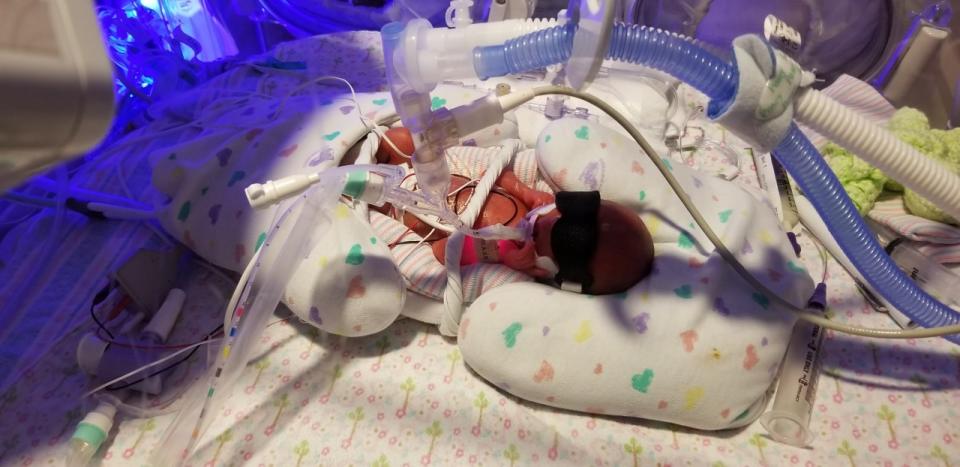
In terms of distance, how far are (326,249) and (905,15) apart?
1.50 meters

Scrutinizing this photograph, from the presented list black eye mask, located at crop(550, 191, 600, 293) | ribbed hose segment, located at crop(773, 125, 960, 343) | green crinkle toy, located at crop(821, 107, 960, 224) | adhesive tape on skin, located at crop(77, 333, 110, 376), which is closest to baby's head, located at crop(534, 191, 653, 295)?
black eye mask, located at crop(550, 191, 600, 293)

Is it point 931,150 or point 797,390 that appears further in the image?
point 931,150

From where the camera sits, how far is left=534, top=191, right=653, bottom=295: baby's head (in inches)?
33.0

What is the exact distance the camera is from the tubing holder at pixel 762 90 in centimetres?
52

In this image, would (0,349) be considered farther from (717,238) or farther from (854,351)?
(854,351)

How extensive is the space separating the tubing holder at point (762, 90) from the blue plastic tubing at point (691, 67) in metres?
0.01

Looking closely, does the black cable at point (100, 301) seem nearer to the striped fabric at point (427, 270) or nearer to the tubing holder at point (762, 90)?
the striped fabric at point (427, 270)

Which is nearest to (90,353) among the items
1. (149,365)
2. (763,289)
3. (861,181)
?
(149,365)

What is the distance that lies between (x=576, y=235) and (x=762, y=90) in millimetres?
357

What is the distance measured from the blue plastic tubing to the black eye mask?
0.96ft

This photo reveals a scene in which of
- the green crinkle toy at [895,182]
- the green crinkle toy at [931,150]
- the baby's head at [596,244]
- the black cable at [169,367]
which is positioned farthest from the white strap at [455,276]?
the green crinkle toy at [931,150]

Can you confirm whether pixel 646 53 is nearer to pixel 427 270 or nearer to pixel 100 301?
pixel 427 270

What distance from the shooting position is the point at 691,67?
542 mm

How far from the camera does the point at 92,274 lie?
1.02 meters
